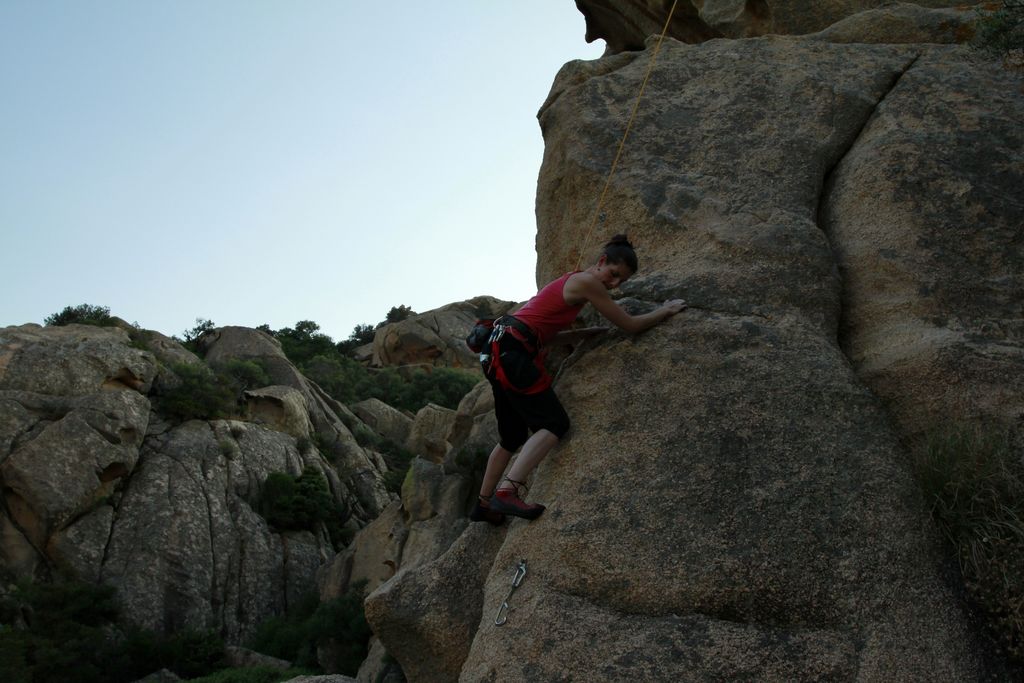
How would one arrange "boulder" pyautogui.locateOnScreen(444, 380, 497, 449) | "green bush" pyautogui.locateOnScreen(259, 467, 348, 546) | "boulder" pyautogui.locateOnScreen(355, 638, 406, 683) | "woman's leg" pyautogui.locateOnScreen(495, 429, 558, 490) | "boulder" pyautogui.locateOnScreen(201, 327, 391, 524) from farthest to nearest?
"boulder" pyautogui.locateOnScreen(201, 327, 391, 524) → "green bush" pyautogui.locateOnScreen(259, 467, 348, 546) → "boulder" pyautogui.locateOnScreen(444, 380, 497, 449) → "boulder" pyautogui.locateOnScreen(355, 638, 406, 683) → "woman's leg" pyautogui.locateOnScreen(495, 429, 558, 490)

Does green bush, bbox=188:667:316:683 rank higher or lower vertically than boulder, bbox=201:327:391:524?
lower

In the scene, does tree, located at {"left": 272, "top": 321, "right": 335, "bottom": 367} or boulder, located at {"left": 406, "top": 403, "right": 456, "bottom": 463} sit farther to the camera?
tree, located at {"left": 272, "top": 321, "right": 335, "bottom": 367}

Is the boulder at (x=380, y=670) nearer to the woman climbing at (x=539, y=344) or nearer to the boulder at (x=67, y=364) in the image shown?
the woman climbing at (x=539, y=344)

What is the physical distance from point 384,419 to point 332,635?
62.3 feet

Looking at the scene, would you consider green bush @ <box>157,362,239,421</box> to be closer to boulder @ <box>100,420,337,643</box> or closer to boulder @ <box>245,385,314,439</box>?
boulder @ <box>100,420,337,643</box>

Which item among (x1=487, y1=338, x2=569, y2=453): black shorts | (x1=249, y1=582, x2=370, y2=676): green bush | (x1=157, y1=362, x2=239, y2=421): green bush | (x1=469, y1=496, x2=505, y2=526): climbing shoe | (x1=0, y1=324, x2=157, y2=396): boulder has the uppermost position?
(x1=0, y1=324, x2=157, y2=396): boulder

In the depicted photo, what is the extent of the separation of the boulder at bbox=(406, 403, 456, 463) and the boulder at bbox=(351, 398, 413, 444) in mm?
10291

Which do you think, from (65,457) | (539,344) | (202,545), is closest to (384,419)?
(202,545)

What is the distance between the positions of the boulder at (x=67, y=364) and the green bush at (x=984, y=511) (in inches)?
903

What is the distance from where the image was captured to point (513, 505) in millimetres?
5922

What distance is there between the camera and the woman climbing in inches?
241

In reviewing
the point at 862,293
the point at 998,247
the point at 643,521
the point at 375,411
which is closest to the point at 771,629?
the point at 643,521

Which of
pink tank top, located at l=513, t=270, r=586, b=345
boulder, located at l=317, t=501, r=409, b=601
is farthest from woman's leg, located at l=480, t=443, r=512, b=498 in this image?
boulder, located at l=317, t=501, r=409, b=601

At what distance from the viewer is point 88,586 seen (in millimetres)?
19688
